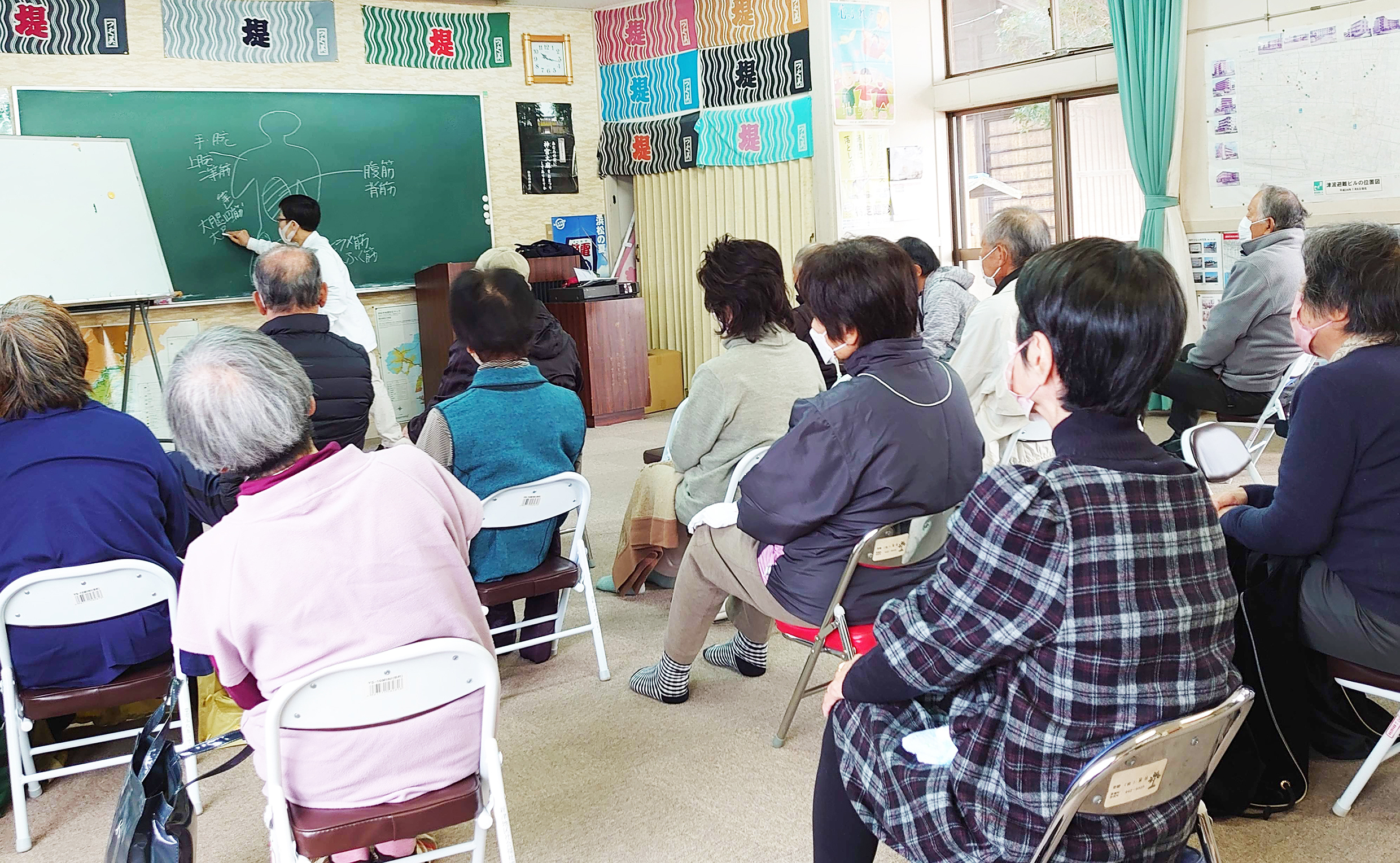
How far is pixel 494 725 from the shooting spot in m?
1.82

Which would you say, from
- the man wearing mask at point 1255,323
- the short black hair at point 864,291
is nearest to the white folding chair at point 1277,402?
the man wearing mask at point 1255,323

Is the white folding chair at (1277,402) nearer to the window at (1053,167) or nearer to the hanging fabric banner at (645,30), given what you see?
the window at (1053,167)

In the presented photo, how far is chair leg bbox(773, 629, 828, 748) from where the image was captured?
2.49 meters

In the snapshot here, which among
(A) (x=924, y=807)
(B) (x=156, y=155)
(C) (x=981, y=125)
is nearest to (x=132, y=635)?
(A) (x=924, y=807)

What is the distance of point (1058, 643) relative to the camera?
138 cm

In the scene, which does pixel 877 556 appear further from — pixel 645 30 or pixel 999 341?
pixel 645 30

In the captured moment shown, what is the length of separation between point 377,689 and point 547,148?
662cm

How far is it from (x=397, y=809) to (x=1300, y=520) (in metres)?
1.67

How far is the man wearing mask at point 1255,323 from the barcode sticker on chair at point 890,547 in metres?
3.14

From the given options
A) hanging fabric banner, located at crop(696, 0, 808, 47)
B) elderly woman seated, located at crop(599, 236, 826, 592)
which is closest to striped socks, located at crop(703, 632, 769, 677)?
elderly woman seated, located at crop(599, 236, 826, 592)

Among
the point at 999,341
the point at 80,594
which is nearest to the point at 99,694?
the point at 80,594

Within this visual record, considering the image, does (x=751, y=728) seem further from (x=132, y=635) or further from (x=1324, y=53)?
(x=1324, y=53)

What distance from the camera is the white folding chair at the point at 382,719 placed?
1674 mm

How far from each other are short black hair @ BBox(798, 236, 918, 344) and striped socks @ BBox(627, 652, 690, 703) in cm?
108
